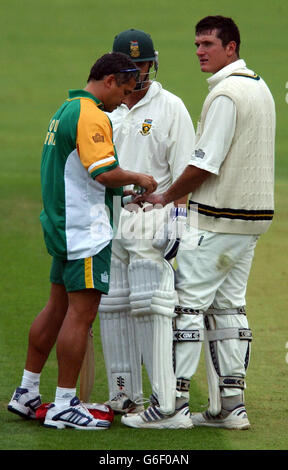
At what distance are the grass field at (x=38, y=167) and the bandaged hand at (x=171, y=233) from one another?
849 millimetres

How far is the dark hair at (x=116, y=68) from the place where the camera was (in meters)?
4.84

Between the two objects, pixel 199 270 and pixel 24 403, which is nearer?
pixel 199 270

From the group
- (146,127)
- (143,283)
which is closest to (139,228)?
(143,283)

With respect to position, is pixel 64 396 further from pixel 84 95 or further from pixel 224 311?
pixel 84 95

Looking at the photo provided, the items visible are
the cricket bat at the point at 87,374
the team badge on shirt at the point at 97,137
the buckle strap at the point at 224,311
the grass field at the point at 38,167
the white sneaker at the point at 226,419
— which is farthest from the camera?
the cricket bat at the point at 87,374

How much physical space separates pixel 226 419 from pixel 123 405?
2.05 ft

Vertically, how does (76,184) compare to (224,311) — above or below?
above

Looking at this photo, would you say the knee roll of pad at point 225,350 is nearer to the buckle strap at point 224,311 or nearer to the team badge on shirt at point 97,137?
the buckle strap at point 224,311

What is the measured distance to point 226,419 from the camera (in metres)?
4.98

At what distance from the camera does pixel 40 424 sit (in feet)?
16.1

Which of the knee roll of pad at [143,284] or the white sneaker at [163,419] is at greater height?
the knee roll of pad at [143,284]

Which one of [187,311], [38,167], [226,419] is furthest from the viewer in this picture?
[38,167]

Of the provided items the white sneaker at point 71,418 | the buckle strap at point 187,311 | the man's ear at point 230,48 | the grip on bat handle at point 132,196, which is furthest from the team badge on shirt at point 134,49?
the white sneaker at point 71,418
